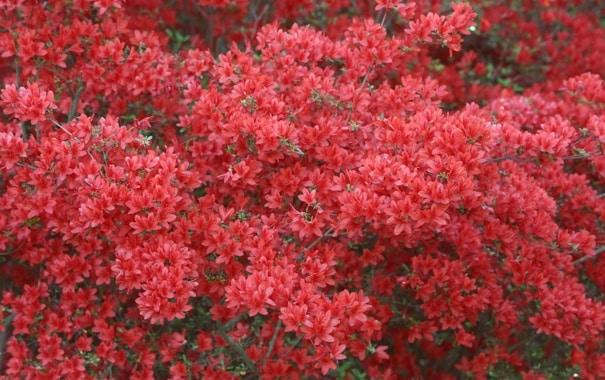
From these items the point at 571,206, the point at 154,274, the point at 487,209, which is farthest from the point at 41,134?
the point at 571,206

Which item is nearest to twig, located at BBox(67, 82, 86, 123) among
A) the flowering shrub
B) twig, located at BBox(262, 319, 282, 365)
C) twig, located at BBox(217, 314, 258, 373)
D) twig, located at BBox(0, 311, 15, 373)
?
the flowering shrub

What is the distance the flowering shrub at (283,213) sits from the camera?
2766 millimetres

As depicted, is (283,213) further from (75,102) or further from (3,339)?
(3,339)

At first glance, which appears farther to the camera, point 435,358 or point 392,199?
point 435,358

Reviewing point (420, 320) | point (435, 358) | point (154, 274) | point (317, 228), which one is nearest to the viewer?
point (154, 274)

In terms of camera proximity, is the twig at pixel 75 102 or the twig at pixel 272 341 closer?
the twig at pixel 272 341

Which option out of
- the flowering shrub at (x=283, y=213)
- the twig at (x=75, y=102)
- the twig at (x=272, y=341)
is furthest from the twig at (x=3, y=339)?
the twig at (x=272, y=341)

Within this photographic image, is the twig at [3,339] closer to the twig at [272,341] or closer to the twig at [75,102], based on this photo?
the twig at [75,102]

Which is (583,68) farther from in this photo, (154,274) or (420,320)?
(154,274)

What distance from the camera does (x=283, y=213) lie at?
3.13 m

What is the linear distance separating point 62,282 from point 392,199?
1.26 meters

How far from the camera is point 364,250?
130 inches

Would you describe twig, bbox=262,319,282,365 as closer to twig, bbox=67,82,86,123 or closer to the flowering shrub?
the flowering shrub

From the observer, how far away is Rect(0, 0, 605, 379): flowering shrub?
277cm
